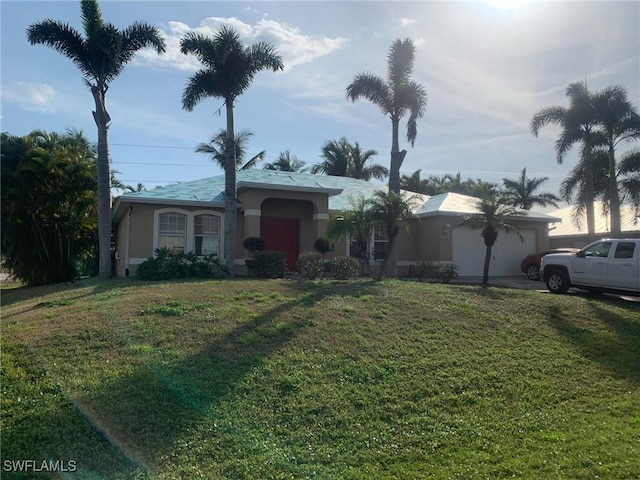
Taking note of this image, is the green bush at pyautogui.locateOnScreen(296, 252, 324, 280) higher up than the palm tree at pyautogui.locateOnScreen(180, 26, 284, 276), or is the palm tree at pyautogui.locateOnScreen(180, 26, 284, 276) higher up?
the palm tree at pyautogui.locateOnScreen(180, 26, 284, 276)

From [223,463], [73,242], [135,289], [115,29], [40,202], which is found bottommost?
[223,463]

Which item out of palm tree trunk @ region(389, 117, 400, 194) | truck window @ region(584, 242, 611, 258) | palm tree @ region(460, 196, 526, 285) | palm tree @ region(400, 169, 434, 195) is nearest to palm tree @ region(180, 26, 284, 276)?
palm tree trunk @ region(389, 117, 400, 194)

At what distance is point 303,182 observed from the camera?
19250mm

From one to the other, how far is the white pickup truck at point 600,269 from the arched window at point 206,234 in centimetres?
1126

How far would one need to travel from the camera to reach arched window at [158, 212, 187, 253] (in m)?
17.3

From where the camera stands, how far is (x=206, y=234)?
59.0 ft

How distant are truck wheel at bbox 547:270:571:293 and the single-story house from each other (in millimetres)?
13192

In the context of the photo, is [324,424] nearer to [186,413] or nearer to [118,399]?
[186,413]

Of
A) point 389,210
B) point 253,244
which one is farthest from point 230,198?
point 389,210

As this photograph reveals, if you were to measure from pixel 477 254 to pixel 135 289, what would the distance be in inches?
560

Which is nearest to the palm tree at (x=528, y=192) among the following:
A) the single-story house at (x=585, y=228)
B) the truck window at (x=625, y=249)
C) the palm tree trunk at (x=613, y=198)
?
the single-story house at (x=585, y=228)

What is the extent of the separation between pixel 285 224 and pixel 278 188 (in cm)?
218

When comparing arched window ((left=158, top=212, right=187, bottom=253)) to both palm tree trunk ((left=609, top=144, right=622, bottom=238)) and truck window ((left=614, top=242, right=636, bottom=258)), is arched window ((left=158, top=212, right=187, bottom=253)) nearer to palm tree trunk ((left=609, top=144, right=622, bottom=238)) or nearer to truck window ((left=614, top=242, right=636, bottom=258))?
truck window ((left=614, top=242, right=636, bottom=258))

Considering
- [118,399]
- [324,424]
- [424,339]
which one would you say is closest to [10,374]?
[118,399]
